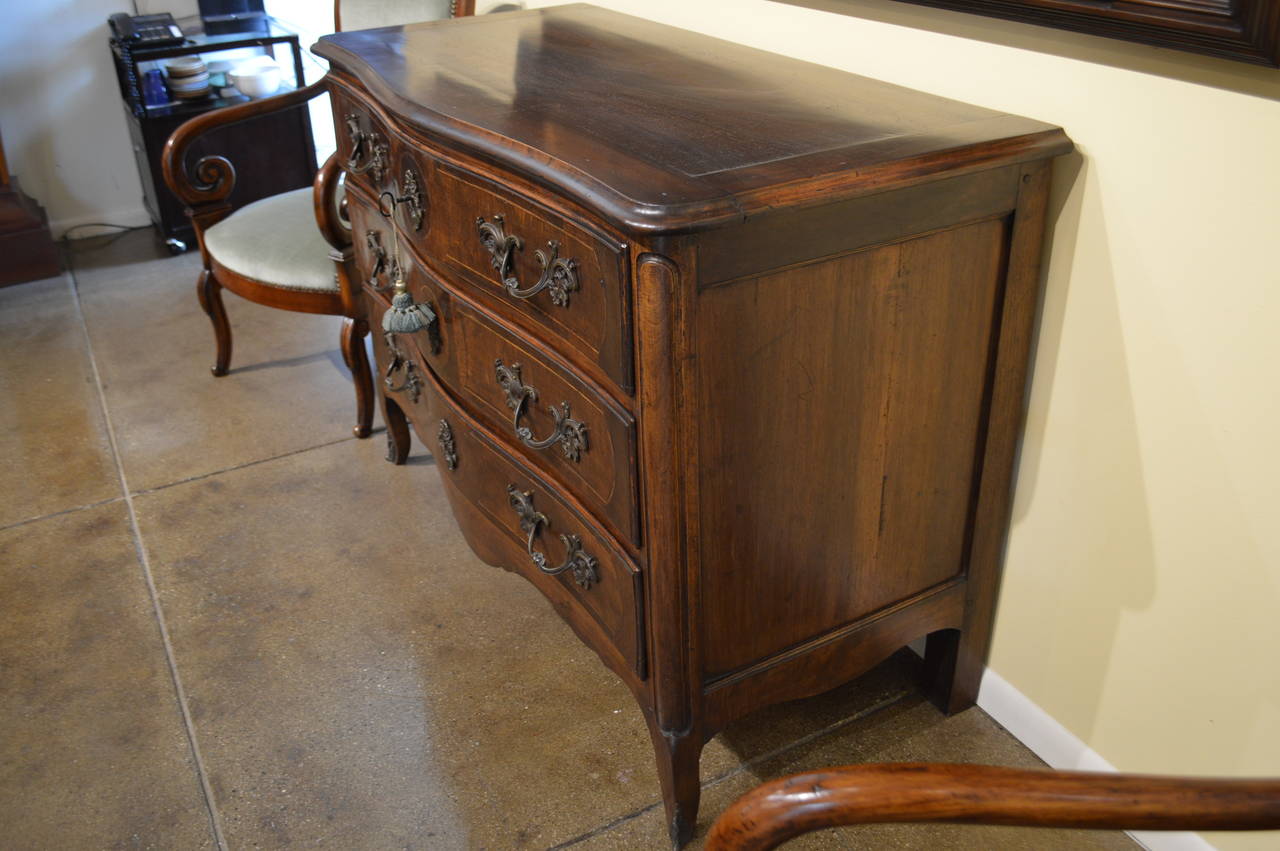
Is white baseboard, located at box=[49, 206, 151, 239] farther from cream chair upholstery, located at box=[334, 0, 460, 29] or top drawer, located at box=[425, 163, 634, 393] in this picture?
top drawer, located at box=[425, 163, 634, 393]

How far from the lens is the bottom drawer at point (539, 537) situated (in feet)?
4.78

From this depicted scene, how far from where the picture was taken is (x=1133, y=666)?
1.46m

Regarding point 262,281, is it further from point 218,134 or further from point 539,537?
point 218,134

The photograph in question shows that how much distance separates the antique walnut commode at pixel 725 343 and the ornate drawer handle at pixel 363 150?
10 cm

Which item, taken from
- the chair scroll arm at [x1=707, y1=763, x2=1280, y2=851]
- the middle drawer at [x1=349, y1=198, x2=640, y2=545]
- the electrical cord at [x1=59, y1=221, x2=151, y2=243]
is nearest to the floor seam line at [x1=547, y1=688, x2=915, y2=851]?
the middle drawer at [x1=349, y1=198, x2=640, y2=545]

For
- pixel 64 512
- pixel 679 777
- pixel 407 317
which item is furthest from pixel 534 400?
pixel 64 512

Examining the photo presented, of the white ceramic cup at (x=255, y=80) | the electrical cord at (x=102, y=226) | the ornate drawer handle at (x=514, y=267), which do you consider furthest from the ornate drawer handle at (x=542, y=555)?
the electrical cord at (x=102, y=226)

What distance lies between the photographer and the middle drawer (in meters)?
1.35

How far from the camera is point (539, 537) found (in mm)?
1647

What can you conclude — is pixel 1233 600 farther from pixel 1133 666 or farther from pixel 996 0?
pixel 996 0

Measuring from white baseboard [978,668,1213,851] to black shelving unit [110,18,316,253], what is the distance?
2.87 meters

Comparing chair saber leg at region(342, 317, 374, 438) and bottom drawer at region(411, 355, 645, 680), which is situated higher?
bottom drawer at region(411, 355, 645, 680)

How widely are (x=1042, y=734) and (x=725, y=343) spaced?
888 mm

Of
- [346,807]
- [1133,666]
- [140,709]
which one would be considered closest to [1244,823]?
[1133,666]
